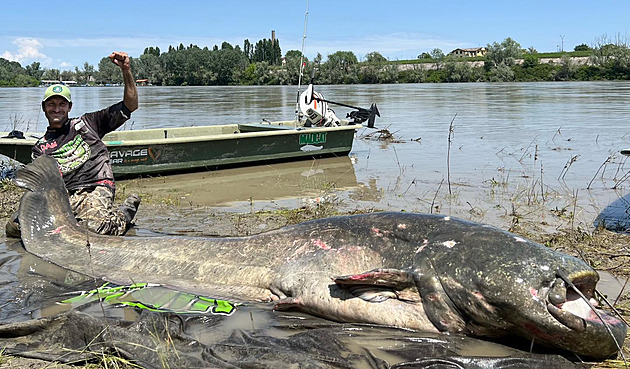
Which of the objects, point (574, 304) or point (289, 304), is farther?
point (289, 304)

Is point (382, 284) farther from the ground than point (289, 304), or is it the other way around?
point (382, 284)

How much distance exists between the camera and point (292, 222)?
6.47 meters

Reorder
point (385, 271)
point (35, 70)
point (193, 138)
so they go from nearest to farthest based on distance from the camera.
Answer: point (385, 271), point (193, 138), point (35, 70)

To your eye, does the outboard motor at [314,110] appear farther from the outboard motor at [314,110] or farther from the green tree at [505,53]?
the green tree at [505,53]

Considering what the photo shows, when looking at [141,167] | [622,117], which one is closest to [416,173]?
[141,167]

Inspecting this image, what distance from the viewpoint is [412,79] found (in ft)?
262

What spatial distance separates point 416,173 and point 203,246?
666 cm

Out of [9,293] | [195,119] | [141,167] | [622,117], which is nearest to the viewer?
[9,293]

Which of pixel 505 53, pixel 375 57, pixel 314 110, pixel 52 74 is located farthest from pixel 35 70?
pixel 314 110

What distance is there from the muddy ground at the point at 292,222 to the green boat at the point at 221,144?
120cm

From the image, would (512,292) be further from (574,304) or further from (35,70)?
(35,70)

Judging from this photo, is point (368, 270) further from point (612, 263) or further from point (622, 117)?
point (622, 117)

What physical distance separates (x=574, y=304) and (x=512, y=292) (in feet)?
1.10

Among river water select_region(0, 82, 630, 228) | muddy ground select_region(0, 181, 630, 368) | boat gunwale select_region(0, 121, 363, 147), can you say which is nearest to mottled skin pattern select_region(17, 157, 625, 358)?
muddy ground select_region(0, 181, 630, 368)
